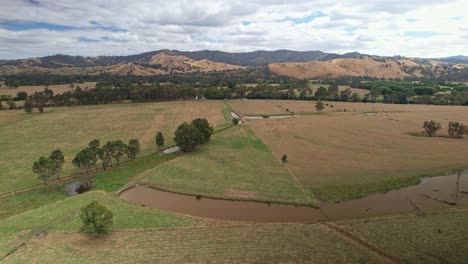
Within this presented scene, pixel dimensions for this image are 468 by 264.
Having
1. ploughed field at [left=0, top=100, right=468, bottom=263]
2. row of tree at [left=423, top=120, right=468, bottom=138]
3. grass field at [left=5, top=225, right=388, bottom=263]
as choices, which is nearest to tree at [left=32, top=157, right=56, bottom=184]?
ploughed field at [left=0, top=100, right=468, bottom=263]

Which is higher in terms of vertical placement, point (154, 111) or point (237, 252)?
point (154, 111)

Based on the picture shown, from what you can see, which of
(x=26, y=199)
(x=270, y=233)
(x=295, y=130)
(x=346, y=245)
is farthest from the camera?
(x=295, y=130)

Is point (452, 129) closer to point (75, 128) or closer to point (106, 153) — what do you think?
point (106, 153)

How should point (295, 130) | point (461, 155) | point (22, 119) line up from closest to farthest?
point (461, 155)
point (295, 130)
point (22, 119)

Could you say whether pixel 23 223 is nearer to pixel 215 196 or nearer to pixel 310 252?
pixel 215 196

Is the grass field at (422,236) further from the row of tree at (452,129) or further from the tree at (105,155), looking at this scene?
the row of tree at (452,129)

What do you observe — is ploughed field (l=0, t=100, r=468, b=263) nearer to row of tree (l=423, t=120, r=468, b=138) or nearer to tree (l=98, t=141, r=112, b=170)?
tree (l=98, t=141, r=112, b=170)

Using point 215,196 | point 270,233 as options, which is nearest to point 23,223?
point 215,196
